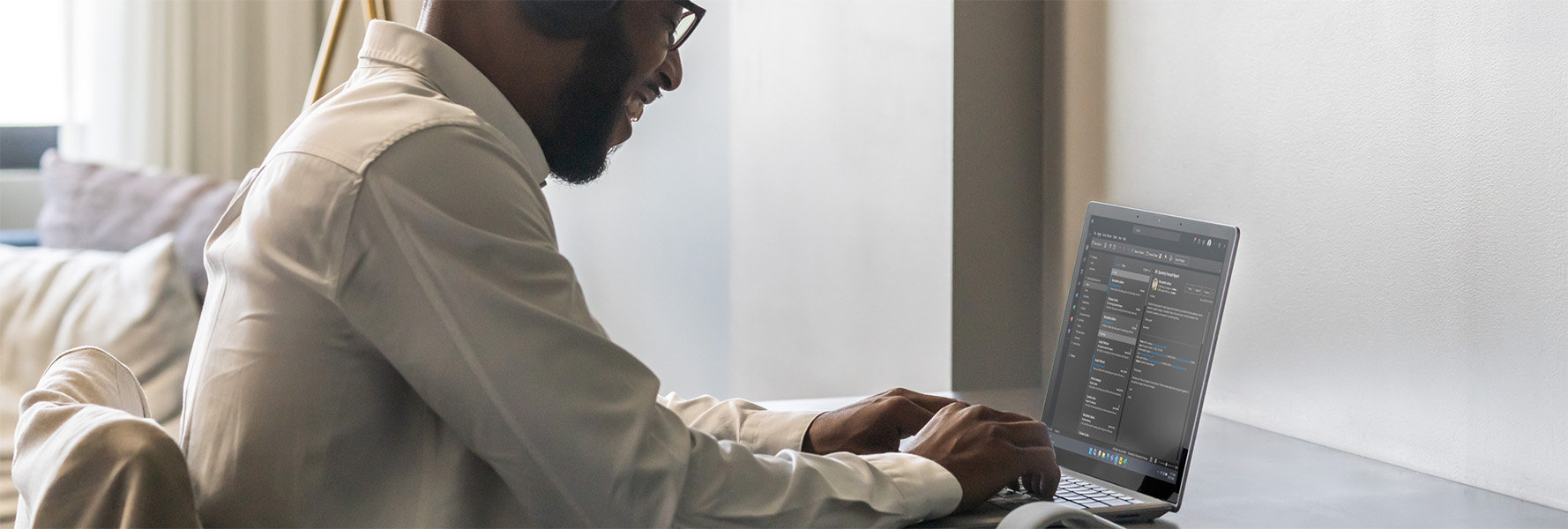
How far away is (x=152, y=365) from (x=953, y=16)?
1.39 m

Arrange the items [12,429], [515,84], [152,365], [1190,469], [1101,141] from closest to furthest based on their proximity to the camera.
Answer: [515,84] → [1190,469] → [1101,141] → [12,429] → [152,365]

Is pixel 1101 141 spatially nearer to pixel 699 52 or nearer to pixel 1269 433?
pixel 1269 433

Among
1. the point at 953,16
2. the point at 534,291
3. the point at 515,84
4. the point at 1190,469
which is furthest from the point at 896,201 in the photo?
the point at 534,291

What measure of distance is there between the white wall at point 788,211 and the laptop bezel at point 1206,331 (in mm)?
605

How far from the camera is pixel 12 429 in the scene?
1808mm

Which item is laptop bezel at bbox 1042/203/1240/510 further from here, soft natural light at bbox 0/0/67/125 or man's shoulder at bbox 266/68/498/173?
soft natural light at bbox 0/0/67/125

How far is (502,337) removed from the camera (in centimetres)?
64

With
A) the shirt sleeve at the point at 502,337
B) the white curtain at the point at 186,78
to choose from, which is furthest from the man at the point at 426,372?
the white curtain at the point at 186,78

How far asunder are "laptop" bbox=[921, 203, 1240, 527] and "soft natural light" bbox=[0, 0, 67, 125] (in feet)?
8.74

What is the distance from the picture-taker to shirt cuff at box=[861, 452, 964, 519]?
759mm

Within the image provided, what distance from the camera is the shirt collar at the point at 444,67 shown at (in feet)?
2.54

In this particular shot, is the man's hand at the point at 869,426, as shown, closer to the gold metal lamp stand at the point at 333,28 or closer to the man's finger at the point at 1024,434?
the man's finger at the point at 1024,434

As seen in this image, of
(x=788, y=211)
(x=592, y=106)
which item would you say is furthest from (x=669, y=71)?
(x=788, y=211)

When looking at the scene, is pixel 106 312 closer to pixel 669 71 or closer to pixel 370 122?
pixel 669 71
